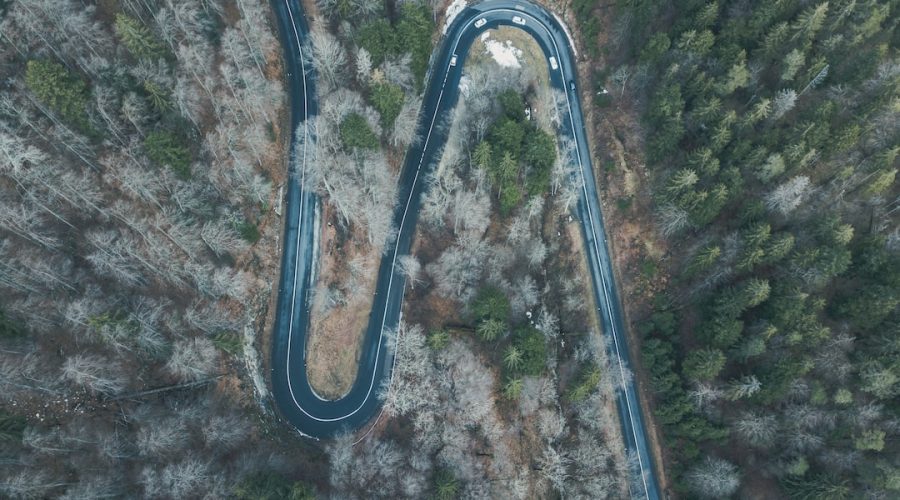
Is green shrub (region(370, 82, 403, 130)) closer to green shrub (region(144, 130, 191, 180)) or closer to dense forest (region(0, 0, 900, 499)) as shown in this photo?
dense forest (region(0, 0, 900, 499))

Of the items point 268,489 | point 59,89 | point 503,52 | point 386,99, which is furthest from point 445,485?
point 59,89

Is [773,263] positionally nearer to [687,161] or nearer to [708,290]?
[708,290]

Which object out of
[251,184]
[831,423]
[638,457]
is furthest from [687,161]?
[251,184]

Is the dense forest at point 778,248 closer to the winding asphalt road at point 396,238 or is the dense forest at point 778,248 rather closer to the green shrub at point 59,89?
the winding asphalt road at point 396,238

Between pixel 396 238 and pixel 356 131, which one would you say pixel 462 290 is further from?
pixel 356 131

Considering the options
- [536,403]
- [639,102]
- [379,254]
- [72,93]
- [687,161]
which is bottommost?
[536,403]

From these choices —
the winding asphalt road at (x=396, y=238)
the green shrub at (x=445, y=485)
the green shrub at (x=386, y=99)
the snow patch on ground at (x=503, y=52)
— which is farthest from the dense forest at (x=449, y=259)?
the snow patch on ground at (x=503, y=52)

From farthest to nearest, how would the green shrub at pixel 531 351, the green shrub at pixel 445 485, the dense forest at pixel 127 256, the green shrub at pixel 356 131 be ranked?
the green shrub at pixel 356 131
the green shrub at pixel 531 351
the green shrub at pixel 445 485
the dense forest at pixel 127 256
